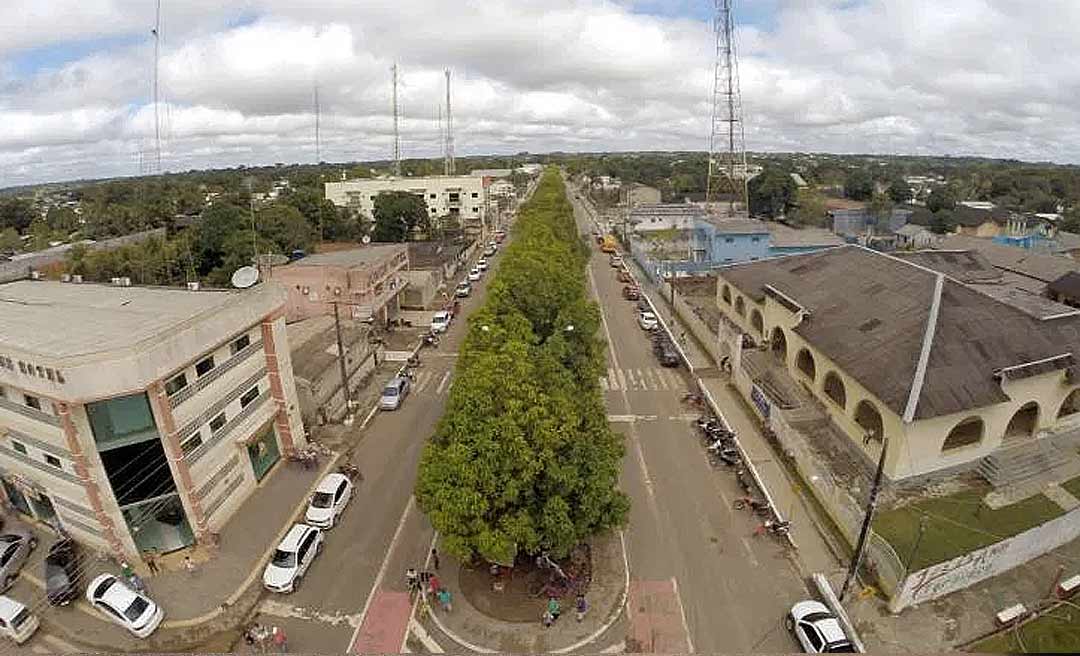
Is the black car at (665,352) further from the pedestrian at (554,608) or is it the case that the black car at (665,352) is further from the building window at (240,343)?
the building window at (240,343)

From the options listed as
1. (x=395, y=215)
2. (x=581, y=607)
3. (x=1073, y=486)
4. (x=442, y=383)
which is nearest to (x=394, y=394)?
(x=442, y=383)

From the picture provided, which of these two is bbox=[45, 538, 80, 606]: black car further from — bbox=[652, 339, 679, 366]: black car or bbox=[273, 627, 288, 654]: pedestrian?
bbox=[652, 339, 679, 366]: black car

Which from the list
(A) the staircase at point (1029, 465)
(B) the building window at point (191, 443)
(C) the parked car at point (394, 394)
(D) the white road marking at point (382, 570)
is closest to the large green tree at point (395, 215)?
(C) the parked car at point (394, 394)

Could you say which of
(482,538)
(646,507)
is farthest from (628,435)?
(482,538)

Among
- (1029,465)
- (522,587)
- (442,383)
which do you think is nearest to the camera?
(522,587)

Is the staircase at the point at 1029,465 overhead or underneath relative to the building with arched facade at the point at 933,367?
underneath

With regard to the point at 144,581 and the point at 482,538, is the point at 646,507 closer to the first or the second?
the point at 482,538

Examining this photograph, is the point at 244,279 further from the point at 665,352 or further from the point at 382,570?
the point at 665,352
